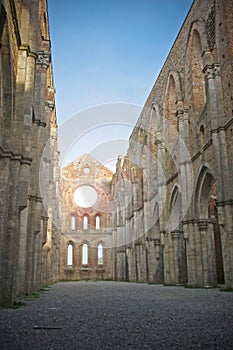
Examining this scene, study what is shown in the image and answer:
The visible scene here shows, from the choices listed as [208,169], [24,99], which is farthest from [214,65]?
[24,99]

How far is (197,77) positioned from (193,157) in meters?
3.97

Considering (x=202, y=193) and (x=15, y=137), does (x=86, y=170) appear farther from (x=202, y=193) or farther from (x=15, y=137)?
(x=15, y=137)

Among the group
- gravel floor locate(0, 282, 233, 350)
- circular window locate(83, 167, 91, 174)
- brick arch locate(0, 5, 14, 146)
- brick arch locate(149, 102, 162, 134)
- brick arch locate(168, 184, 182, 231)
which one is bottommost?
gravel floor locate(0, 282, 233, 350)

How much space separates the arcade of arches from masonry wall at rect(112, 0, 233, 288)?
47mm

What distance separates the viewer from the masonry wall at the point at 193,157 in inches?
544

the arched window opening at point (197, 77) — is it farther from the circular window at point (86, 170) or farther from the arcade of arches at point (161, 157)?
the circular window at point (86, 170)

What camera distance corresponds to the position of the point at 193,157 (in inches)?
668

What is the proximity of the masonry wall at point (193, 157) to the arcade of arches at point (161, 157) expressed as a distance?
5 cm

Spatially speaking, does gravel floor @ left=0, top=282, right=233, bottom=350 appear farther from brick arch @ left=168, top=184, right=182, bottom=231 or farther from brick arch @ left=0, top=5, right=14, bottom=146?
brick arch @ left=168, top=184, right=182, bottom=231

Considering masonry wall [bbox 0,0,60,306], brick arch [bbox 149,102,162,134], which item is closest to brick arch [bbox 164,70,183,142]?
brick arch [bbox 149,102,162,134]

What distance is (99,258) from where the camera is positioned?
4050 cm

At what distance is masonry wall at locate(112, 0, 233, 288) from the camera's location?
45.3ft

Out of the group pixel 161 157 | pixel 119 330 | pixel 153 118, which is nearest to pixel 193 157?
pixel 161 157

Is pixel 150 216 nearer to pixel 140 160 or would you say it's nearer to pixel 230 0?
pixel 140 160
